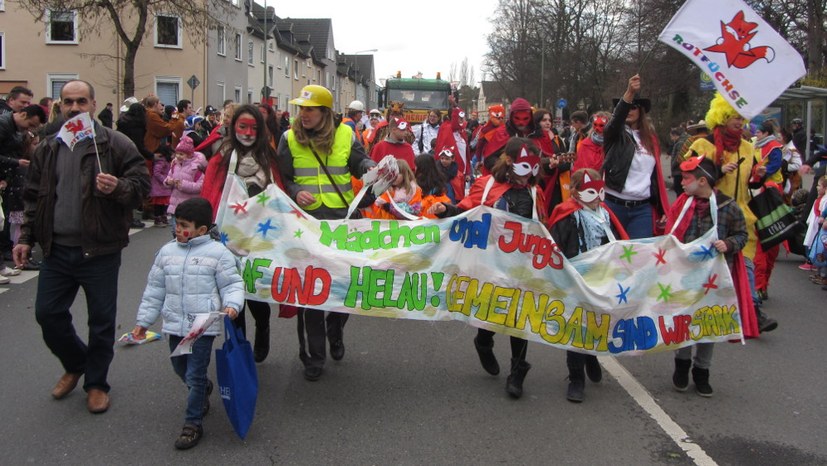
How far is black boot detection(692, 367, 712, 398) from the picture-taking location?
4910mm

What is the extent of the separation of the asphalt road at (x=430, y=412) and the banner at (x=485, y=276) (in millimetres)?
497

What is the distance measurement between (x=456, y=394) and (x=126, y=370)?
7.65 feet

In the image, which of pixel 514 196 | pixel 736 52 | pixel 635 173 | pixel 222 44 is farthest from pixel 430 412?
pixel 222 44

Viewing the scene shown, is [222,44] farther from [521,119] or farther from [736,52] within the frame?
[736,52]

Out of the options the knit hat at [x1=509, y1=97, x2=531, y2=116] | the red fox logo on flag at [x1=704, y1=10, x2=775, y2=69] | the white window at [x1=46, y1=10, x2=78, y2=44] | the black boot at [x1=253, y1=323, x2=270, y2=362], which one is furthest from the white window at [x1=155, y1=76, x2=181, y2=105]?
the red fox logo on flag at [x1=704, y1=10, x2=775, y2=69]

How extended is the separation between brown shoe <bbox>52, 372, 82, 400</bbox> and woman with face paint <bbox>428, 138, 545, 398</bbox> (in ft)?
8.24

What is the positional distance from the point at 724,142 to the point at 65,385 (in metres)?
5.33

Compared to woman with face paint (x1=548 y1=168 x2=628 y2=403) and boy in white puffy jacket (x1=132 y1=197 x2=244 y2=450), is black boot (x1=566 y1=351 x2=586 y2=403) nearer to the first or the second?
woman with face paint (x1=548 y1=168 x2=628 y2=403)

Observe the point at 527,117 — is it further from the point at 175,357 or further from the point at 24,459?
the point at 24,459

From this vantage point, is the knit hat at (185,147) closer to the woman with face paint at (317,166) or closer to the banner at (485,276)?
the woman with face paint at (317,166)

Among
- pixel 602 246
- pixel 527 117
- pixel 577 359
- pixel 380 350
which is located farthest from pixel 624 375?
pixel 527 117

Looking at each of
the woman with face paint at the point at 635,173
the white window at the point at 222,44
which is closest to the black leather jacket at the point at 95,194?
the woman with face paint at the point at 635,173

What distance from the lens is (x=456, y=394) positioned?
15.8 feet

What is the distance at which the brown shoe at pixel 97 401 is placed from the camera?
4367mm
